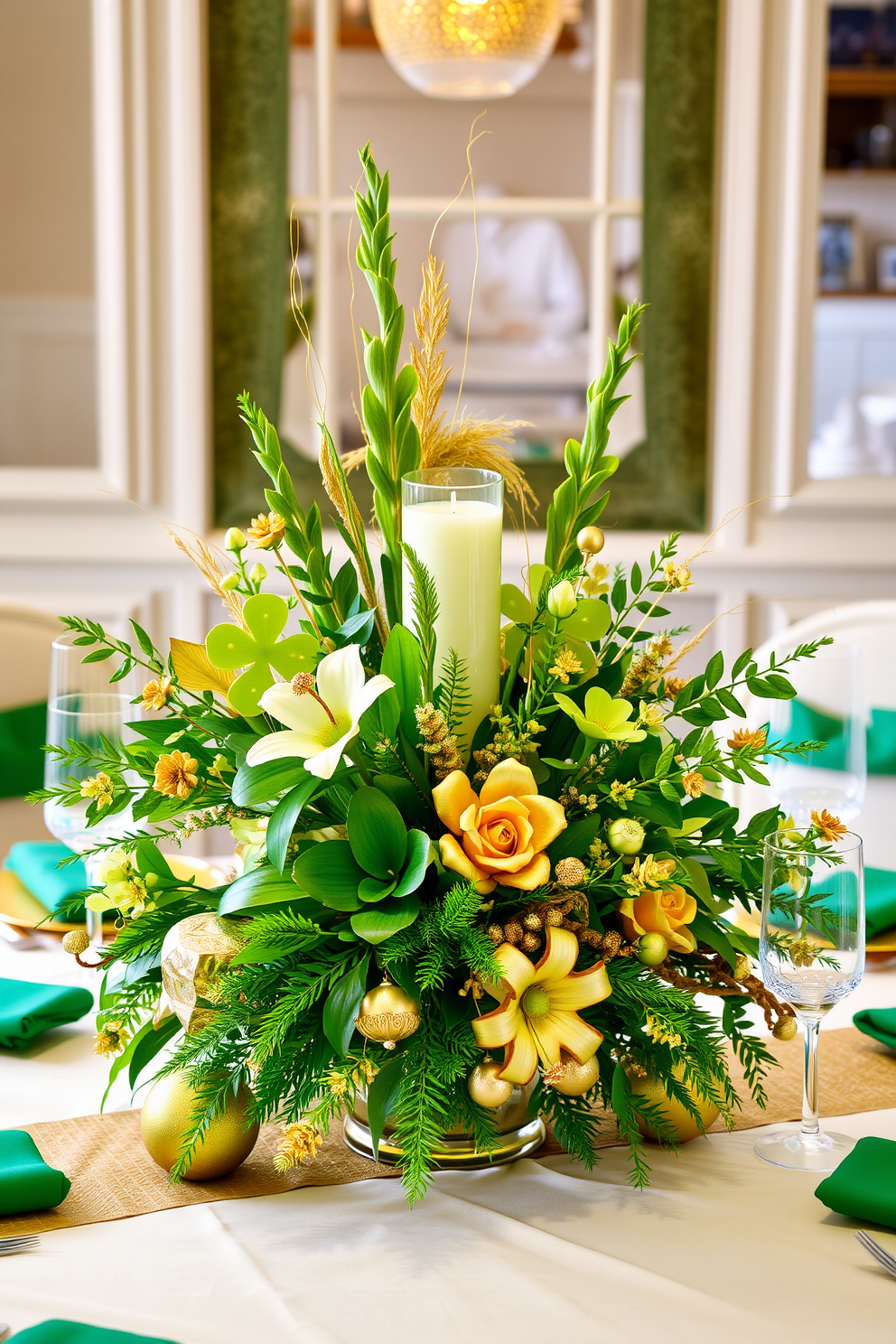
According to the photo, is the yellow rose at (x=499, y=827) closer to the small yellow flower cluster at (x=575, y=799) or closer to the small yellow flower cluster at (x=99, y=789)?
the small yellow flower cluster at (x=575, y=799)

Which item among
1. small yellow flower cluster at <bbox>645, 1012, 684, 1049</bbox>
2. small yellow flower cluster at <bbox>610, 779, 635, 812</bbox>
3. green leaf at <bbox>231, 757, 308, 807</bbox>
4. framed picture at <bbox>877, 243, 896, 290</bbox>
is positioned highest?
framed picture at <bbox>877, 243, 896, 290</bbox>

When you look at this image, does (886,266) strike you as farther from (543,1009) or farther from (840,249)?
(543,1009)

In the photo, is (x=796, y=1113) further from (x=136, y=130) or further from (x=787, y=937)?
(x=136, y=130)

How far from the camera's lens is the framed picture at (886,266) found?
5633 millimetres

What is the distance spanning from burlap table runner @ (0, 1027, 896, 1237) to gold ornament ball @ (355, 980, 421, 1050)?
0.14 meters

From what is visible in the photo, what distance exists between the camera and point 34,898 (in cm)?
121

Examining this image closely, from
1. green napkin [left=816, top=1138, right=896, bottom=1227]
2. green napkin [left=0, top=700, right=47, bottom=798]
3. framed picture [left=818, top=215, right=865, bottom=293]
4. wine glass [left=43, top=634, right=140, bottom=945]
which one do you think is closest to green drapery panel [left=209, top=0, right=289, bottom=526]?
green napkin [left=0, top=700, right=47, bottom=798]

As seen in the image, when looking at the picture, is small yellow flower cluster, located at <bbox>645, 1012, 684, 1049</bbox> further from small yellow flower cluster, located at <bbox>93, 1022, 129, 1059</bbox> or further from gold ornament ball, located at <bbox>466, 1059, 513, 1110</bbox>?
small yellow flower cluster, located at <bbox>93, 1022, 129, 1059</bbox>

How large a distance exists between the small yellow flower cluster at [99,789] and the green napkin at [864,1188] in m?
0.45

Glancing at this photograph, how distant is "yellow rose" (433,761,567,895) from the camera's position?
0.67 meters

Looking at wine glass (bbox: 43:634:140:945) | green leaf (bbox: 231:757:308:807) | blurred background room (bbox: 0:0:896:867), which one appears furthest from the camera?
blurred background room (bbox: 0:0:896:867)

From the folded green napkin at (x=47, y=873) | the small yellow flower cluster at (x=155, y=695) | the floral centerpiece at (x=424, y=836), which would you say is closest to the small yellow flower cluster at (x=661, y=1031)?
the floral centerpiece at (x=424, y=836)

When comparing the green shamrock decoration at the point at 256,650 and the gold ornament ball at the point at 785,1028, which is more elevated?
the green shamrock decoration at the point at 256,650

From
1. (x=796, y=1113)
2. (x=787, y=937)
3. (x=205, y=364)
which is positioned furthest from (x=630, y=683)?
(x=205, y=364)
